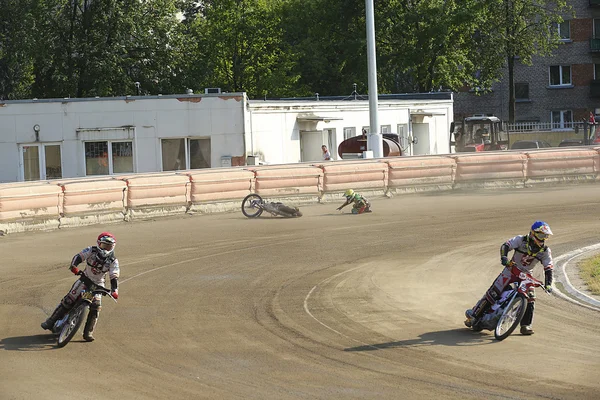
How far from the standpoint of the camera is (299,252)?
2048 cm

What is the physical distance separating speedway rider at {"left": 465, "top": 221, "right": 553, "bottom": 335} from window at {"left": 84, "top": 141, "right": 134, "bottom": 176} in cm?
2835

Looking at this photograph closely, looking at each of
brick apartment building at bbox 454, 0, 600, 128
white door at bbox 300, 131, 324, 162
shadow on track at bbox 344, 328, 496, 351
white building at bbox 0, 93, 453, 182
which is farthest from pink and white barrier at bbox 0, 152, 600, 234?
brick apartment building at bbox 454, 0, 600, 128

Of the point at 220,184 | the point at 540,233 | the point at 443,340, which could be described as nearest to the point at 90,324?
the point at 443,340

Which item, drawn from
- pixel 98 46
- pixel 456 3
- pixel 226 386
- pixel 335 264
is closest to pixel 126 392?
pixel 226 386

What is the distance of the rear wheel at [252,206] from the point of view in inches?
1079

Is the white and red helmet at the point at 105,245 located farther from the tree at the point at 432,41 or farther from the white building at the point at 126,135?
the tree at the point at 432,41

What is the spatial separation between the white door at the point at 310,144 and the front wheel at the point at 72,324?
31710 mm

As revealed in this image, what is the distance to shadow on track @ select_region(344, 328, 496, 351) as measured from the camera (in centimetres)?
Result: 1198

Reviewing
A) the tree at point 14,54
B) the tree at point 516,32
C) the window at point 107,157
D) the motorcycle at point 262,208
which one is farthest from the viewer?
the tree at point 516,32

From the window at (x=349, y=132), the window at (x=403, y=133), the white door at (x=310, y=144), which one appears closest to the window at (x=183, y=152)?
the white door at (x=310, y=144)

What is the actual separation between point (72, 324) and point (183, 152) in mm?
27438

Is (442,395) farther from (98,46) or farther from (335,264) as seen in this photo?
(98,46)

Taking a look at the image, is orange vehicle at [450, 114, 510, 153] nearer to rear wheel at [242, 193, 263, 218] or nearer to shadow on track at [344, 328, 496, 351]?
rear wheel at [242, 193, 263, 218]

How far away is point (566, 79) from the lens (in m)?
76.8
